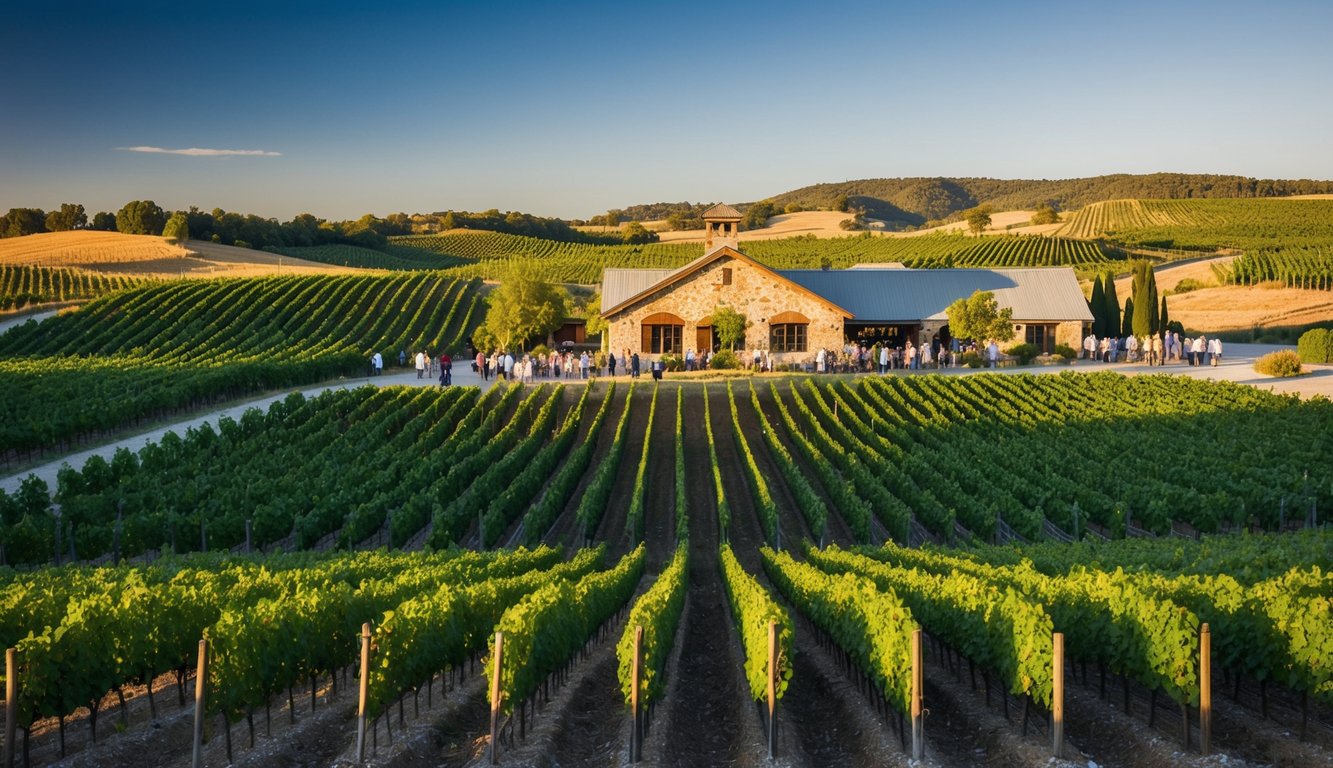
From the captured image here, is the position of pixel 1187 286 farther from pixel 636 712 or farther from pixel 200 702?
pixel 200 702

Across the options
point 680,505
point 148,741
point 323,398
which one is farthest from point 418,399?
point 148,741

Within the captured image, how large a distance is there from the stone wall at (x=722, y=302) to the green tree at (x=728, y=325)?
737mm

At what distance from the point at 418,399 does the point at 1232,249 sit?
80.6 meters

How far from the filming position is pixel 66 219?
94875 millimetres

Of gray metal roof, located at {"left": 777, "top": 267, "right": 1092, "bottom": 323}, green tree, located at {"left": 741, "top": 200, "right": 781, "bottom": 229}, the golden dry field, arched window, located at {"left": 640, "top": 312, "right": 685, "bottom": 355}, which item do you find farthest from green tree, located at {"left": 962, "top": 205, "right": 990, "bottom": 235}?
arched window, located at {"left": 640, "top": 312, "right": 685, "bottom": 355}

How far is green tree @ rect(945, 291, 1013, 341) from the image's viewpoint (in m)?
42.0

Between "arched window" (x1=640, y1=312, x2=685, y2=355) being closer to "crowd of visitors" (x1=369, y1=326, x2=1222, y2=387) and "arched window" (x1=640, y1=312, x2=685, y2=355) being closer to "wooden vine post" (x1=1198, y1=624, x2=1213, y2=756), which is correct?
"crowd of visitors" (x1=369, y1=326, x2=1222, y2=387)

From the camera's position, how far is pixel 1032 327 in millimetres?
46031

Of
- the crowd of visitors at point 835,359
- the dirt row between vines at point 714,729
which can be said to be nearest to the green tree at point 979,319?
the crowd of visitors at point 835,359

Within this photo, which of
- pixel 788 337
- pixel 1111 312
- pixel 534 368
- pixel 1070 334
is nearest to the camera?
pixel 534 368

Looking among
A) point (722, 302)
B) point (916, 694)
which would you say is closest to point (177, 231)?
point (722, 302)

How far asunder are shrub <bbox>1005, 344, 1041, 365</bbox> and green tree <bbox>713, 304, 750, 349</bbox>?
11.6 metres

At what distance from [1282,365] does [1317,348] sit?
6.53 meters

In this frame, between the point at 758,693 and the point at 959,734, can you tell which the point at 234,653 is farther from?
the point at 959,734
